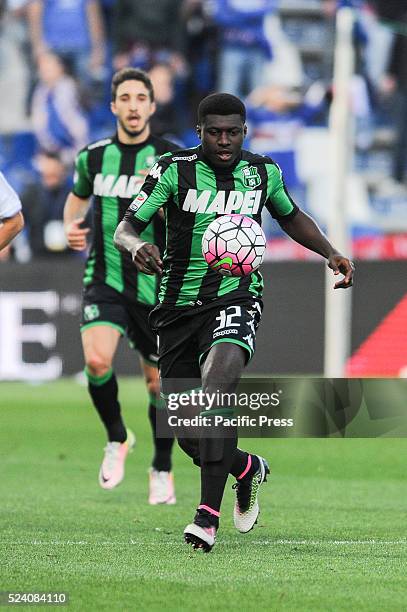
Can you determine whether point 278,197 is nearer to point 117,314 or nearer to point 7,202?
point 7,202

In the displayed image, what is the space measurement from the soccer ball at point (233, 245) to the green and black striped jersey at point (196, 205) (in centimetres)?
16

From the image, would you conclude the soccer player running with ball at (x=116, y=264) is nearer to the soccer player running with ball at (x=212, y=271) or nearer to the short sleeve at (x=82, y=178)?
the short sleeve at (x=82, y=178)

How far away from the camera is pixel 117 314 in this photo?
8797mm

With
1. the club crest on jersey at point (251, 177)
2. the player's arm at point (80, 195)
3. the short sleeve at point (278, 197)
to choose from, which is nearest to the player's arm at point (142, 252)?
the club crest on jersey at point (251, 177)

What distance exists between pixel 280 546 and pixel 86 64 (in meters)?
A: 16.6

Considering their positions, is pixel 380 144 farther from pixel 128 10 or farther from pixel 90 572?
pixel 90 572

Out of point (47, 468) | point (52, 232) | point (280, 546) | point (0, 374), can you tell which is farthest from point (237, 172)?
point (52, 232)

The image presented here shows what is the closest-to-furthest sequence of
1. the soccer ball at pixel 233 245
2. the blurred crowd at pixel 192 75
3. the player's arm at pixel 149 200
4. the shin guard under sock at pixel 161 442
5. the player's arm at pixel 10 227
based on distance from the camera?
the soccer ball at pixel 233 245, the player's arm at pixel 149 200, the player's arm at pixel 10 227, the shin guard under sock at pixel 161 442, the blurred crowd at pixel 192 75

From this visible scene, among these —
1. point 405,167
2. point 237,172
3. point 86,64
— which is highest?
point 237,172

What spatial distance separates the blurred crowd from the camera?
850 inches

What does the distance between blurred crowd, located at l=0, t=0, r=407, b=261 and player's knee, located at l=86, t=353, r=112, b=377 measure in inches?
499

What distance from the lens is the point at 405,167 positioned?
22.1 m

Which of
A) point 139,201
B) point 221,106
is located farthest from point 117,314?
point 221,106

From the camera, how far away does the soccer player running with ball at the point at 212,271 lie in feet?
20.9
